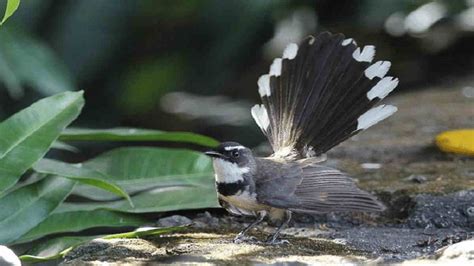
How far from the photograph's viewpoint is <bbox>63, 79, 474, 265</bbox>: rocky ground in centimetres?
302

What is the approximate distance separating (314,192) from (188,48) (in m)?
3.31

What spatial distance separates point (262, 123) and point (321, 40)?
1.36 ft

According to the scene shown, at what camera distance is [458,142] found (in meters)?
4.17

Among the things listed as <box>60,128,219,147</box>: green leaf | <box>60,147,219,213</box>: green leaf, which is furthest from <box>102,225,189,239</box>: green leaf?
<box>60,128,219,147</box>: green leaf

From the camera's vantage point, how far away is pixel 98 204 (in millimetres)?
4070

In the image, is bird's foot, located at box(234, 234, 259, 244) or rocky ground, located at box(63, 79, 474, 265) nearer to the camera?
rocky ground, located at box(63, 79, 474, 265)

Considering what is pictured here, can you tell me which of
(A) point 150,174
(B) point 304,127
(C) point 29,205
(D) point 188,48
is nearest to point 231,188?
(B) point 304,127

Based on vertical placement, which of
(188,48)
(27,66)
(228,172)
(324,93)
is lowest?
(228,172)

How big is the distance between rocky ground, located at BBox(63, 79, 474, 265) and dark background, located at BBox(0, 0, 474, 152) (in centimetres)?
160

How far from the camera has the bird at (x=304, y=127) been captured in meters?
3.37

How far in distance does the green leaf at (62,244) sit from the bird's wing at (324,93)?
1.92ft

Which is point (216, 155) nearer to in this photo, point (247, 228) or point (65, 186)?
point (247, 228)

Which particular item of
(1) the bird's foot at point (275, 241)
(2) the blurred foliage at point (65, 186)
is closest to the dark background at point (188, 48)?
(2) the blurred foliage at point (65, 186)

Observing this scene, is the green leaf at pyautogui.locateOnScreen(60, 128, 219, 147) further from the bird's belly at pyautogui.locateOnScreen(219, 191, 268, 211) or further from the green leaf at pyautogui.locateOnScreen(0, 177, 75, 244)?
the bird's belly at pyautogui.locateOnScreen(219, 191, 268, 211)
